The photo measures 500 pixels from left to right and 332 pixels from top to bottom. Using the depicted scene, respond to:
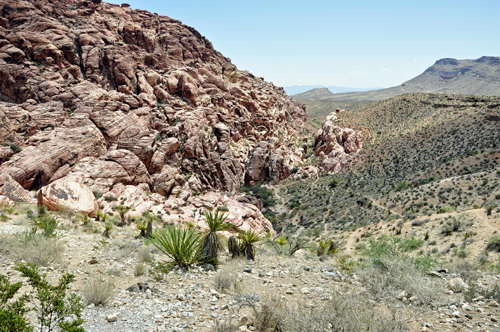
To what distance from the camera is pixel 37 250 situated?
6703 mm

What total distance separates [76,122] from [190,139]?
469 inches

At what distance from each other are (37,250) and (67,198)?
29.9ft

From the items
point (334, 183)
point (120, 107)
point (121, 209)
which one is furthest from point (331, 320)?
point (334, 183)

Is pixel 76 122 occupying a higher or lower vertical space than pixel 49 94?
lower

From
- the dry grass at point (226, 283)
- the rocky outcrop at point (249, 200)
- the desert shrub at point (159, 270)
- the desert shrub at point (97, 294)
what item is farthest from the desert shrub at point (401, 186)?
the desert shrub at point (97, 294)

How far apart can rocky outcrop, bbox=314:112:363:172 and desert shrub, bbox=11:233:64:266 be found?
1787 inches

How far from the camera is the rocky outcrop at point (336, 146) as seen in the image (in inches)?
1907

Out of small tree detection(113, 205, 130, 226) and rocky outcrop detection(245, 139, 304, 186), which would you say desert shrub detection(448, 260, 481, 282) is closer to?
small tree detection(113, 205, 130, 226)

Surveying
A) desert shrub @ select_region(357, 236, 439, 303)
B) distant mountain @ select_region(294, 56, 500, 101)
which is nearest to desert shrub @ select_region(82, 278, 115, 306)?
desert shrub @ select_region(357, 236, 439, 303)

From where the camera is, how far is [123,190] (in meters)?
20.6

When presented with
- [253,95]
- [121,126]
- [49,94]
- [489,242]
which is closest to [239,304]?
[489,242]

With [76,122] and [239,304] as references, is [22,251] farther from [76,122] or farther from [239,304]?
[76,122]

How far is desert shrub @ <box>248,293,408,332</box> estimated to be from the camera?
4.07m

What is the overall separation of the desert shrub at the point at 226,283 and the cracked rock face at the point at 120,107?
17318mm
